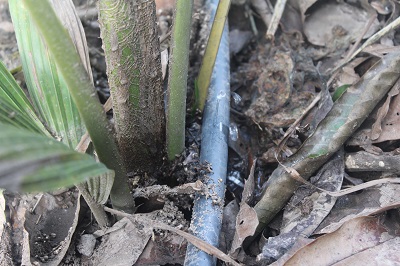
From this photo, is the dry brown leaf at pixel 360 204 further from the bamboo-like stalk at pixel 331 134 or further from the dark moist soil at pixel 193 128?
the dark moist soil at pixel 193 128

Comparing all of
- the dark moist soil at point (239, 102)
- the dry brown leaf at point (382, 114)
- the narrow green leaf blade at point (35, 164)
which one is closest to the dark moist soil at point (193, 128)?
the dark moist soil at point (239, 102)

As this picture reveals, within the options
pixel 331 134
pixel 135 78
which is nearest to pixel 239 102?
pixel 331 134

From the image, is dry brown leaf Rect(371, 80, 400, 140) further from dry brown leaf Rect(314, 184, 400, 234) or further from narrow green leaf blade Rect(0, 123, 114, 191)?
narrow green leaf blade Rect(0, 123, 114, 191)

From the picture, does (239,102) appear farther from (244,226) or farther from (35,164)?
(35,164)

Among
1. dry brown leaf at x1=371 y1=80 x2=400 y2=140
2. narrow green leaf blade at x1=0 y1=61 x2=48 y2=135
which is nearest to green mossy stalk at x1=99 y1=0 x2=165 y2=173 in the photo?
narrow green leaf blade at x1=0 y1=61 x2=48 y2=135

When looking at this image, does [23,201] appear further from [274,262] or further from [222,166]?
[274,262]

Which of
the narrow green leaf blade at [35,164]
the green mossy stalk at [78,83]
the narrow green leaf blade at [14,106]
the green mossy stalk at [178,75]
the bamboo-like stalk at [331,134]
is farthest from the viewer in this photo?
the bamboo-like stalk at [331,134]
